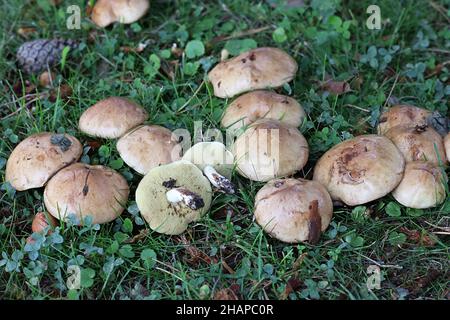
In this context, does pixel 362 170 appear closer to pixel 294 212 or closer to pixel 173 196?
pixel 294 212

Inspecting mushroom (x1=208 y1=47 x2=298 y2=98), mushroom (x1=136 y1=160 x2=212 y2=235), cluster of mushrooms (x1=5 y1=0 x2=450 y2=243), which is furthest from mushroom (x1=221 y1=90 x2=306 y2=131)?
mushroom (x1=136 y1=160 x2=212 y2=235)

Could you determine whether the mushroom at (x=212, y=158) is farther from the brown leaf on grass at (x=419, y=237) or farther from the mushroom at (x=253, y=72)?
the brown leaf on grass at (x=419, y=237)

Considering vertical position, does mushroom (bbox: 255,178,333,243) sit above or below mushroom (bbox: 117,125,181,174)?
below

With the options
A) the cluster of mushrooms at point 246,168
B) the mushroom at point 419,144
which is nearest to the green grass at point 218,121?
the cluster of mushrooms at point 246,168

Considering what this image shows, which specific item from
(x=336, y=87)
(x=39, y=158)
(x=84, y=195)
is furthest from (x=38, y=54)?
(x=336, y=87)

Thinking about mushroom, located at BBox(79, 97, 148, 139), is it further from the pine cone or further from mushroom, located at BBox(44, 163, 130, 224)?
the pine cone
